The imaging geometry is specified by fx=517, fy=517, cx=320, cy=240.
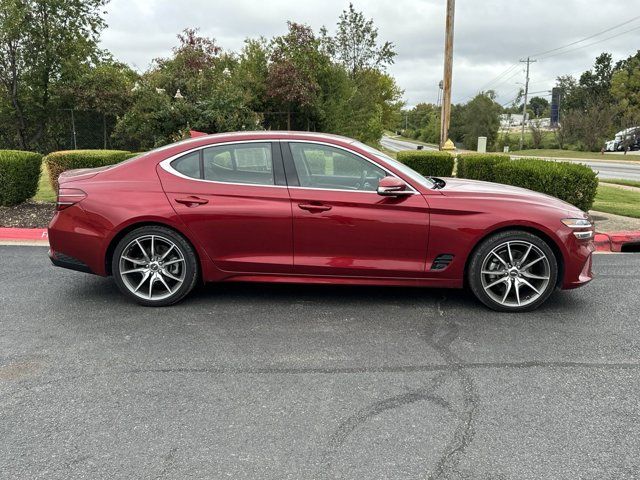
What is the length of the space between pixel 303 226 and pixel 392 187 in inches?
32.7

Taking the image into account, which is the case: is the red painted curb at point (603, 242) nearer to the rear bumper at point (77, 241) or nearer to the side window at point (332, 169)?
the side window at point (332, 169)

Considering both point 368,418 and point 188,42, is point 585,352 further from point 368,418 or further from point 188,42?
point 188,42

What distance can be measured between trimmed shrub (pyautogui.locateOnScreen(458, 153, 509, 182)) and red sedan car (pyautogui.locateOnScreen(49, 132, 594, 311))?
15.6ft

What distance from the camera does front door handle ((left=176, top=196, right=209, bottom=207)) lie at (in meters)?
4.53

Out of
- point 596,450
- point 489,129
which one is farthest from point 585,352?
point 489,129

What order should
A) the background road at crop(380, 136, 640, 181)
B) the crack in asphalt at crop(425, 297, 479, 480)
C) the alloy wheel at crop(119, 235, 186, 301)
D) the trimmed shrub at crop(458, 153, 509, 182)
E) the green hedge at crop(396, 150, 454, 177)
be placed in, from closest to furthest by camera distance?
the crack in asphalt at crop(425, 297, 479, 480) < the alloy wheel at crop(119, 235, 186, 301) < the trimmed shrub at crop(458, 153, 509, 182) < the green hedge at crop(396, 150, 454, 177) < the background road at crop(380, 136, 640, 181)

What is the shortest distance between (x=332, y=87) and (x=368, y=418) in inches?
723

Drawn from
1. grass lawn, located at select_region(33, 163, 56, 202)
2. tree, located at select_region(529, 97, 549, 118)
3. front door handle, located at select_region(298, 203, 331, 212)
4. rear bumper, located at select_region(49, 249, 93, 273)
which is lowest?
rear bumper, located at select_region(49, 249, 93, 273)

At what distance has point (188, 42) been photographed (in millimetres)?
20266

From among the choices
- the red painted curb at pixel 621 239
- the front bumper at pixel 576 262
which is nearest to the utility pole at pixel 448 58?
the red painted curb at pixel 621 239

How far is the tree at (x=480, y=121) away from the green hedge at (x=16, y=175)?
2585 inches

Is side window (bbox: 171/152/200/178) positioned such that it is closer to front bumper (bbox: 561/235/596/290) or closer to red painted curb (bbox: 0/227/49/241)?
front bumper (bbox: 561/235/596/290)

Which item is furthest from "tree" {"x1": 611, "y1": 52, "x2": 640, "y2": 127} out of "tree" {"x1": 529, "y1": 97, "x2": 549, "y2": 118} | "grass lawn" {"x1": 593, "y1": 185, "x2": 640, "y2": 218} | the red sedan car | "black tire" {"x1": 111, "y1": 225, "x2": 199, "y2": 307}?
"tree" {"x1": 529, "y1": 97, "x2": 549, "y2": 118}

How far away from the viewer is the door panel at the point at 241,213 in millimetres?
4500
